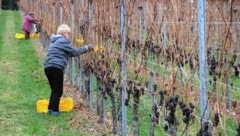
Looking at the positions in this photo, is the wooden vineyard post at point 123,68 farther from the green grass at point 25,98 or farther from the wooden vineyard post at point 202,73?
the wooden vineyard post at point 202,73

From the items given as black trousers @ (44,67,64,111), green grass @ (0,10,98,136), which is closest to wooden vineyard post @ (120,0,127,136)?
green grass @ (0,10,98,136)

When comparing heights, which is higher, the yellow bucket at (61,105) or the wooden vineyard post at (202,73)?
the wooden vineyard post at (202,73)

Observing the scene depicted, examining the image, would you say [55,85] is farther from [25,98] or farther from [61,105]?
[25,98]

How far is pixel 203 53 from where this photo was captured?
4.19m

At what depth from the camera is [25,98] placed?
9.40 meters

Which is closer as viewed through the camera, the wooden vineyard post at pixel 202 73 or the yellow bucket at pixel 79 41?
the wooden vineyard post at pixel 202 73

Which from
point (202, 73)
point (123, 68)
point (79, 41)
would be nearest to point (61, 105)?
point (79, 41)

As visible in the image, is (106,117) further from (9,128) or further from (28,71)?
(28,71)

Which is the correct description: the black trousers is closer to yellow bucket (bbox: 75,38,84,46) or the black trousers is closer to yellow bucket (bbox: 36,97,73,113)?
yellow bucket (bbox: 36,97,73,113)

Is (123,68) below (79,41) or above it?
below

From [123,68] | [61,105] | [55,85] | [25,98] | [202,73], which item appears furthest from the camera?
[25,98]

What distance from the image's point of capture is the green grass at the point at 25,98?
7312mm

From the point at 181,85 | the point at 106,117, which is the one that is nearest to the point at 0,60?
the point at 106,117

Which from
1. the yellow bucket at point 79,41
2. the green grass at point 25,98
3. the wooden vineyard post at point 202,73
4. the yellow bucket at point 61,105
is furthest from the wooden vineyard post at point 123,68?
the yellow bucket at point 79,41
